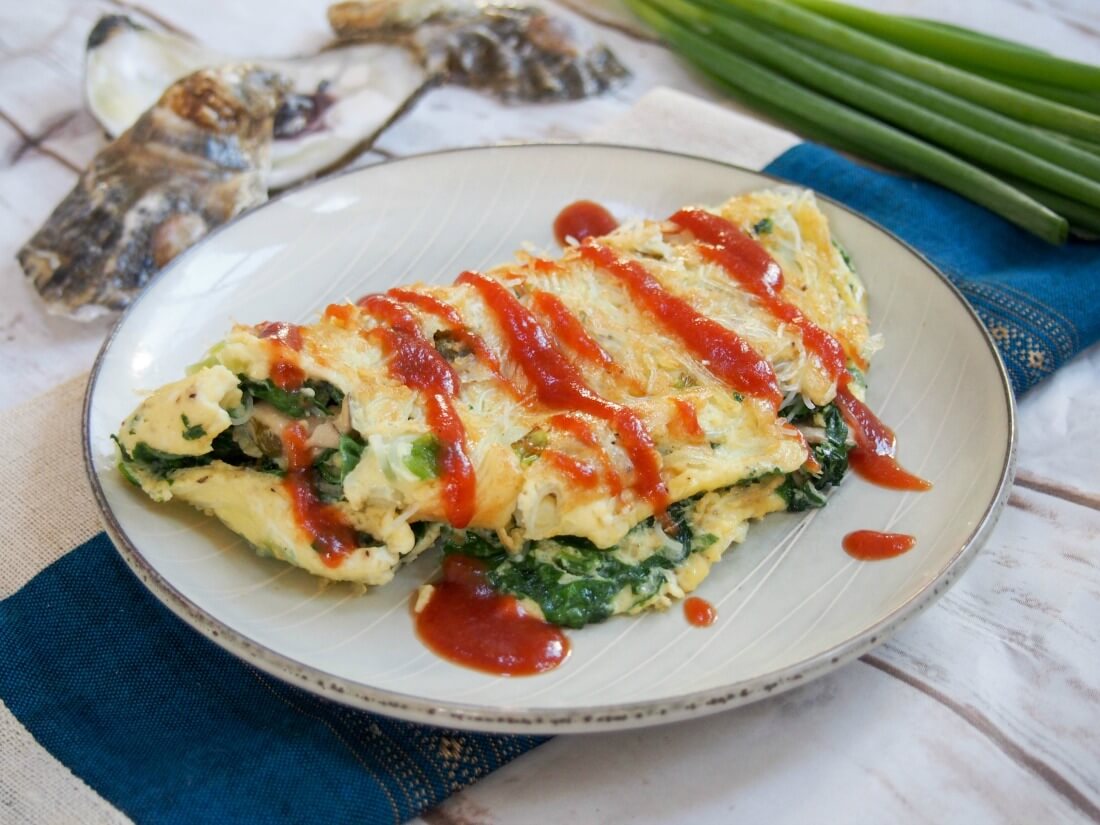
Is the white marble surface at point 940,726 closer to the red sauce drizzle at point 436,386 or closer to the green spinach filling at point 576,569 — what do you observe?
the green spinach filling at point 576,569

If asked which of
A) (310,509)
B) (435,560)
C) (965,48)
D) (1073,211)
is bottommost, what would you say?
(435,560)

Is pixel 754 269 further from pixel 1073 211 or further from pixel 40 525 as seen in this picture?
pixel 40 525

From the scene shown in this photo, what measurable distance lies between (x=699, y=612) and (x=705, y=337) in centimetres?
93

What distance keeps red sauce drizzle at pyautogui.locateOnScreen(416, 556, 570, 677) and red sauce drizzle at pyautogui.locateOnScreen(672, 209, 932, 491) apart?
130 cm

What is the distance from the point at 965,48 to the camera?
542 centimetres

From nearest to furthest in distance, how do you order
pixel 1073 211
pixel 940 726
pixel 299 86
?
pixel 940 726 < pixel 1073 211 < pixel 299 86

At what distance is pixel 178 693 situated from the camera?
10.1 feet

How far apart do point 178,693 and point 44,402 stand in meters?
1.55

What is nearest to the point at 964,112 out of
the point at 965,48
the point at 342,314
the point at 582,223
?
the point at 965,48

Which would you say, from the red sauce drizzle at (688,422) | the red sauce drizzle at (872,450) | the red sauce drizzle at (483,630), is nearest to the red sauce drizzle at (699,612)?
the red sauce drizzle at (483,630)

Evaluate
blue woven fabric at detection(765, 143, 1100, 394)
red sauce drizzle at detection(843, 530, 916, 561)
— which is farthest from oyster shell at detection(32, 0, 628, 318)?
red sauce drizzle at detection(843, 530, 916, 561)

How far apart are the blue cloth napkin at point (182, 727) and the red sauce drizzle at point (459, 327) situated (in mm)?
1104

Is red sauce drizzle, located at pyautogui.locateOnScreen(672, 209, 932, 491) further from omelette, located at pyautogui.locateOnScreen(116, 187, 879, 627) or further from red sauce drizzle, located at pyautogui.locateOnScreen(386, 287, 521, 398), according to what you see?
red sauce drizzle, located at pyautogui.locateOnScreen(386, 287, 521, 398)

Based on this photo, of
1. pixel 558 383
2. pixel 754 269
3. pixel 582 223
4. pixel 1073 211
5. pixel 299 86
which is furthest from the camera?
pixel 299 86
